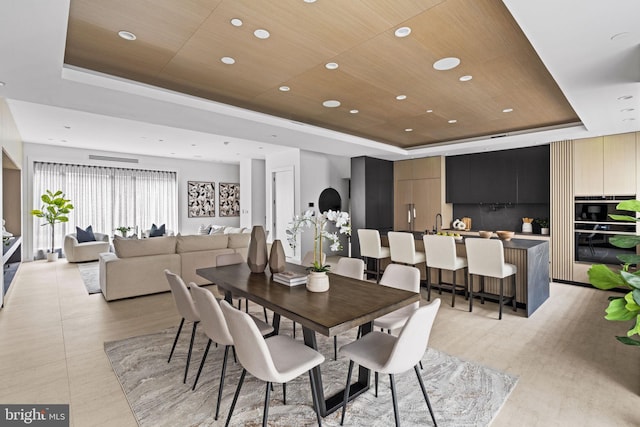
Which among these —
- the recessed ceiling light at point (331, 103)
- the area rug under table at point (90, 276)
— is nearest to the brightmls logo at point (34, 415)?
the area rug under table at point (90, 276)

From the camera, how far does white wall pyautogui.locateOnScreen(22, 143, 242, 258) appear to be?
752 centimetres

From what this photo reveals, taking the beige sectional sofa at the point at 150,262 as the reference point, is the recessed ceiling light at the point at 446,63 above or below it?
above

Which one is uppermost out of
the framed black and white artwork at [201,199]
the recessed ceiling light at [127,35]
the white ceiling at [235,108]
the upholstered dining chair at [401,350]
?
the recessed ceiling light at [127,35]

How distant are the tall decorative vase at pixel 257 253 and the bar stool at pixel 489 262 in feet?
8.67

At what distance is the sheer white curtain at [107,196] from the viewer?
778 cm

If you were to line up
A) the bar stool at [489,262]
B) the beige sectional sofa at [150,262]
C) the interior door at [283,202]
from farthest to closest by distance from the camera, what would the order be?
the interior door at [283,202]
the beige sectional sofa at [150,262]
the bar stool at [489,262]

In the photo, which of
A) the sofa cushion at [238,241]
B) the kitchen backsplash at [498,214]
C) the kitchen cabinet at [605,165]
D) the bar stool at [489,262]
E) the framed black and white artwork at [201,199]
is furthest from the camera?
the framed black and white artwork at [201,199]

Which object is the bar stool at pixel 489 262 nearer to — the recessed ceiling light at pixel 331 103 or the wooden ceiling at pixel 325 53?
the wooden ceiling at pixel 325 53

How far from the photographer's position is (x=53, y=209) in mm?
7531

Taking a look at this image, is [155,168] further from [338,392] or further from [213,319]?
[338,392]

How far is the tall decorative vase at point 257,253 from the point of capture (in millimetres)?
2951

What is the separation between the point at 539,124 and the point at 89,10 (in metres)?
5.69

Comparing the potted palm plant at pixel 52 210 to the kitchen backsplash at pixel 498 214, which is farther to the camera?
the potted palm plant at pixel 52 210

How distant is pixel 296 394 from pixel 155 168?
8631 mm
